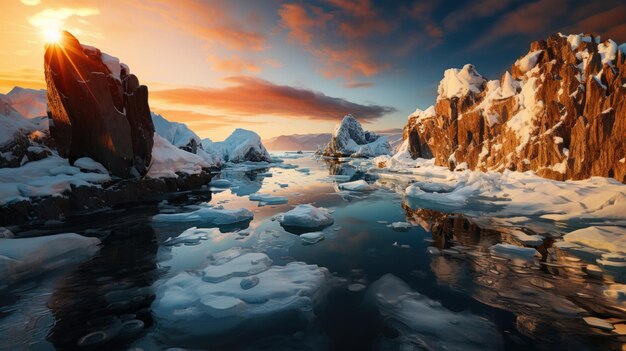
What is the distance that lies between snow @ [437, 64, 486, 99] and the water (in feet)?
133

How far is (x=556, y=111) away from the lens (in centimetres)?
2430

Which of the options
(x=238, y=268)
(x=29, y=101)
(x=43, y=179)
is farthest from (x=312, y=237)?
(x=29, y=101)

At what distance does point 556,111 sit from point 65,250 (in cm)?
3558

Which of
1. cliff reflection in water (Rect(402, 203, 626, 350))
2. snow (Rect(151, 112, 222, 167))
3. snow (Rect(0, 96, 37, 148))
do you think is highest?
snow (Rect(151, 112, 222, 167))

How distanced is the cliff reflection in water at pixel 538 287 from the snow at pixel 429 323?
89 centimetres

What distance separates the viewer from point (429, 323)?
589 centimetres

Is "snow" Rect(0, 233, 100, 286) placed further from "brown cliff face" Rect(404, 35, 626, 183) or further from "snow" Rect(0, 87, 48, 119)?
"snow" Rect(0, 87, 48, 119)

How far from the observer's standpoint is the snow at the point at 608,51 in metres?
21.8

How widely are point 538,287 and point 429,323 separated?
3901mm

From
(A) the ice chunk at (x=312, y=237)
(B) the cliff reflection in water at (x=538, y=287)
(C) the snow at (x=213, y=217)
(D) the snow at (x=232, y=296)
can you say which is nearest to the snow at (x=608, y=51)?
(B) the cliff reflection in water at (x=538, y=287)

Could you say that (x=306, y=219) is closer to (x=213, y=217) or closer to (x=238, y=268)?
(x=213, y=217)

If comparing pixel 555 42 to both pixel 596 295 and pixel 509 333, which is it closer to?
pixel 596 295

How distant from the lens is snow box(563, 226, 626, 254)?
9.61 meters

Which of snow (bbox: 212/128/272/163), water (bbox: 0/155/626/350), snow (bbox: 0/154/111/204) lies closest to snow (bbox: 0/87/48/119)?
snow (bbox: 0/154/111/204)
